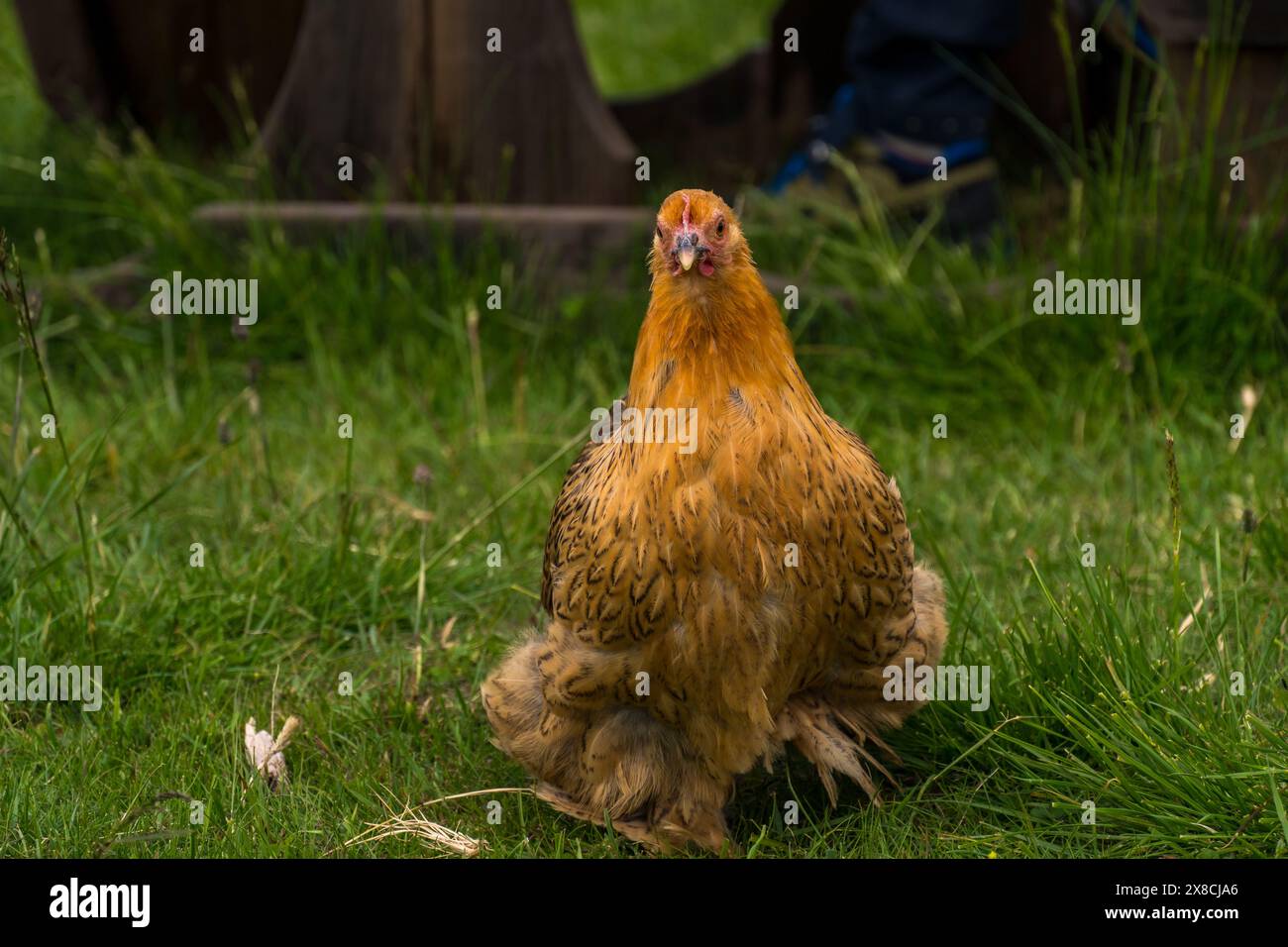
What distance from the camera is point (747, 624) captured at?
260cm

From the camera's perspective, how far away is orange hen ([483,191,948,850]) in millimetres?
2568

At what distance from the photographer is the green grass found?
281 centimetres

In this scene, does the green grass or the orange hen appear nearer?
the orange hen

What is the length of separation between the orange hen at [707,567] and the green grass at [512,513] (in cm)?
20

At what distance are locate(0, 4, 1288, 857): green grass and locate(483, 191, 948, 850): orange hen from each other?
201mm

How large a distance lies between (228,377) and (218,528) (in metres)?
1.04

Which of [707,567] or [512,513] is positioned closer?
[707,567]

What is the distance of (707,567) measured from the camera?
257 centimetres

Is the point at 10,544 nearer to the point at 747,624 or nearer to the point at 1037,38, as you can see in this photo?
the point at 747,624

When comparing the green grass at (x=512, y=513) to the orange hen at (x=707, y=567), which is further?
the green grass at (x=512, y=513)

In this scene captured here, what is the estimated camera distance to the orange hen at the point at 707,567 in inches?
101

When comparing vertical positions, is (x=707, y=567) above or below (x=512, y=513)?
below

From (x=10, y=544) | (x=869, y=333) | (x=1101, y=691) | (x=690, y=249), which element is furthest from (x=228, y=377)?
(x=1101, y=691)

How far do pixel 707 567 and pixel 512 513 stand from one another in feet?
4.77
